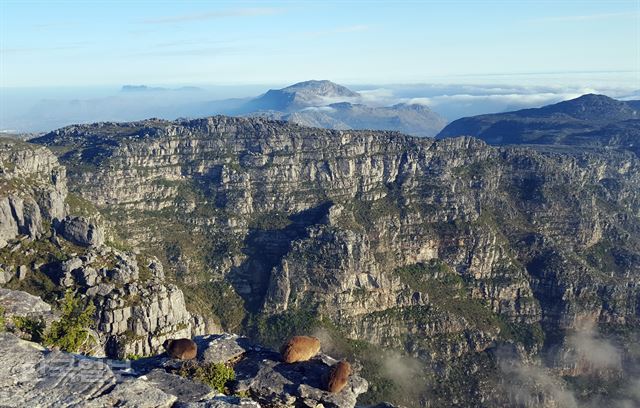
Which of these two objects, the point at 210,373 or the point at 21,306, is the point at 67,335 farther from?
the point at 210,373

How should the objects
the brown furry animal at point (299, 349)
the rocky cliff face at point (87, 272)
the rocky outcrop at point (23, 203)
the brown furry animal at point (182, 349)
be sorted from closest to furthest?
1. the brown furry animal at point (182, 349)
2. the brown furry animal at point (299, 349)
3. the rocky cliff face at point (87, 272)
4. the rocky outcrop at point (23, 203)

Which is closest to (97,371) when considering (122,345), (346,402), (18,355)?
(18,355)

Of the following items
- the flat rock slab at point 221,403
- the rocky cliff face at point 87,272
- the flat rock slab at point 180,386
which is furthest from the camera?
the rocky cliff face at point 87,272

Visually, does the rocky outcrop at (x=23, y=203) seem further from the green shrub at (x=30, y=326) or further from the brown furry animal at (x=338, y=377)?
the brown furry animal at (x=338, y=377)

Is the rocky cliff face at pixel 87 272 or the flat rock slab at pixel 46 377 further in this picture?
the rocky cliff face at pixel 87 272

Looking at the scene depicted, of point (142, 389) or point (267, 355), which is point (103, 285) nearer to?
point (267, 355)

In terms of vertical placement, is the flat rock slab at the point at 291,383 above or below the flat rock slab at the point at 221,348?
below

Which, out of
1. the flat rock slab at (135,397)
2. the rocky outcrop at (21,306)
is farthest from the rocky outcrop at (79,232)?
the flat rock slab at (135,397)
